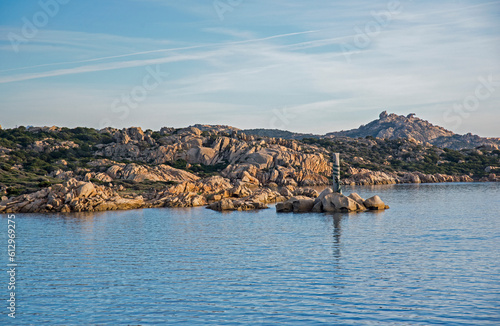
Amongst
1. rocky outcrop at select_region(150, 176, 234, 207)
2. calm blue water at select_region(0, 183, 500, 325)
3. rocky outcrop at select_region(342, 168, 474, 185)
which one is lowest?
calm blue water at select_region(0, 183, 500, 325)

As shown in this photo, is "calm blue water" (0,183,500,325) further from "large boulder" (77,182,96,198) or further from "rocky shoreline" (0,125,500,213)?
"rocky shoreline" (0,125,500,213)

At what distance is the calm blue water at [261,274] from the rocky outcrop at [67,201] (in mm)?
19855

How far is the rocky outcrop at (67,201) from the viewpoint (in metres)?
73.2

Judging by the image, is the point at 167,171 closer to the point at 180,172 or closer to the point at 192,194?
the point at 180,172

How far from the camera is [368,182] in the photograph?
531ft

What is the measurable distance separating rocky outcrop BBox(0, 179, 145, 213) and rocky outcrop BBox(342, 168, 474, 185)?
9873cm

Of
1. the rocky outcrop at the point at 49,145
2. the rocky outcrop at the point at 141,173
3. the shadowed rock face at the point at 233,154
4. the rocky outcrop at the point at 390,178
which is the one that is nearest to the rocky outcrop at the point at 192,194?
the rocky outcrop at the point at 141,173

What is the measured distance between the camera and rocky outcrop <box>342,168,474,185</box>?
535 ft

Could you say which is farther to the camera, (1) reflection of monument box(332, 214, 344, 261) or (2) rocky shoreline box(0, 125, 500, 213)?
(2) rocky shoreline box(0, 125, 500, 213)

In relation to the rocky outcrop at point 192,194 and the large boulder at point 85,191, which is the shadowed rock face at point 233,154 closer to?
the rocky outcrop at point 192,194

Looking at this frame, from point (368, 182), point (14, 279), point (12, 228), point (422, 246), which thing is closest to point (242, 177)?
point (368, 182)

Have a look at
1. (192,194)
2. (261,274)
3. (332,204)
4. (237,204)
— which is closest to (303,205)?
(332,204)

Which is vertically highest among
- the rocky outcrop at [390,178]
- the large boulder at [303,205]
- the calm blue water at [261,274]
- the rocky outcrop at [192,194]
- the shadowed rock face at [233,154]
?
the shadowed rock face at [233,154]

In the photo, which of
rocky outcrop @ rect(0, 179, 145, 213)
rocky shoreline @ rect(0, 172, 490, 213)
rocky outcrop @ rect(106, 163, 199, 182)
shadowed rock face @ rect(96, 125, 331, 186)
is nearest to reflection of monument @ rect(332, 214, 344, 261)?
rocky shoreline @ rect(0, 172, 490, 213)
